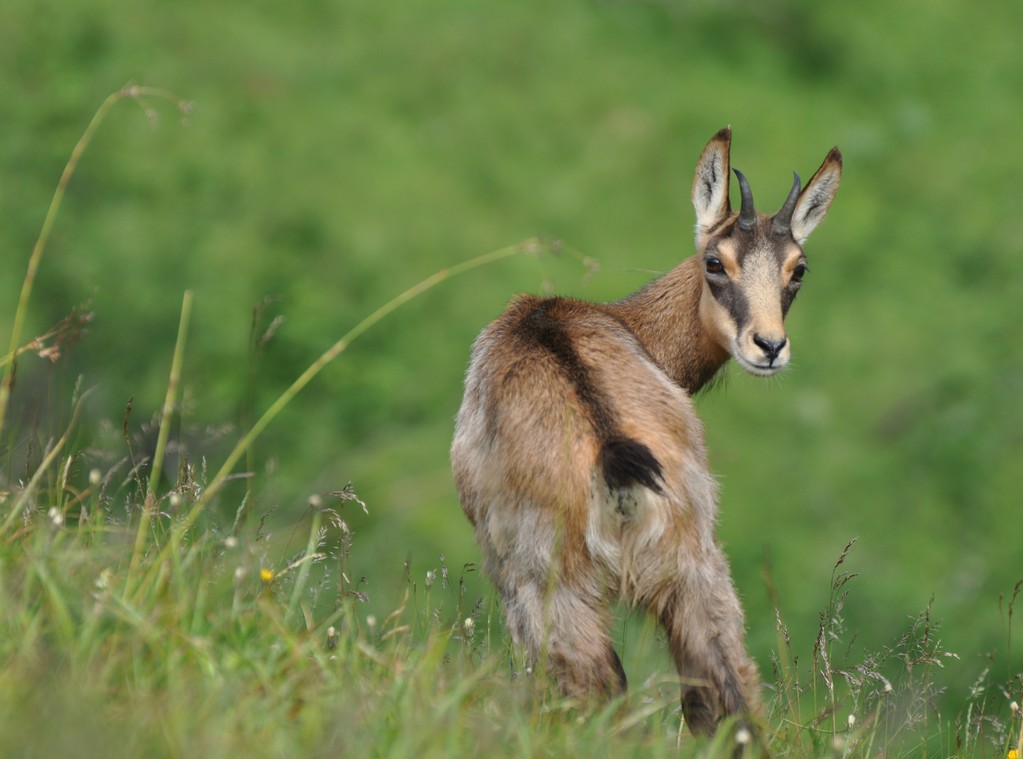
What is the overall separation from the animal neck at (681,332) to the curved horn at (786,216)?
18.2 inches

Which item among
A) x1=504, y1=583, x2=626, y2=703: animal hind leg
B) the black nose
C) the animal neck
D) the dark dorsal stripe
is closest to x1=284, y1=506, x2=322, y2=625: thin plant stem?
x1=504, y1=583, x2=626, y2=703: animal hind leg

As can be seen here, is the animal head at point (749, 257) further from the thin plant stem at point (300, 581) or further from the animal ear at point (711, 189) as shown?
the thin plant stem at point (300, 581)

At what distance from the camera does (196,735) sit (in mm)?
3393

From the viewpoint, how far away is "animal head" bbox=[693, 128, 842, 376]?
6.43 m

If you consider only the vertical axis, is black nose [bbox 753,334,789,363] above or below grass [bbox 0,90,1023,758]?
above

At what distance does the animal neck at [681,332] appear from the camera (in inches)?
275

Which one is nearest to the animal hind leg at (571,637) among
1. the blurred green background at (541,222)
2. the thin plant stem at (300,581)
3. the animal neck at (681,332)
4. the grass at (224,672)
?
the grass at (224,672)

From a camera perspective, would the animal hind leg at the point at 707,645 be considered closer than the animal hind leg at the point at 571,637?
No

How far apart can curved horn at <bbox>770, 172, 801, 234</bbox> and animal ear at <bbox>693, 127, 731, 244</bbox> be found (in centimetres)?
30

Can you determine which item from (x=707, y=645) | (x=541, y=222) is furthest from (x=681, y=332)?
(x=541, y=222)

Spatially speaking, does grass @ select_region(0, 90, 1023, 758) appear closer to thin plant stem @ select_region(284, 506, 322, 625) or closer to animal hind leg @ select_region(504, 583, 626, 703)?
thin plant stem @ select_region(284, 506, 322, 625)

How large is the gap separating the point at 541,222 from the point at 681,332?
9.69 meters

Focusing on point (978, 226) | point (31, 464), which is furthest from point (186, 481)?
point (978, 226)

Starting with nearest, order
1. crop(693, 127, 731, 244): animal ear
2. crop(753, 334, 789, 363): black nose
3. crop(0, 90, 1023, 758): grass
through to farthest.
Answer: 1. crop(0, 90, 1023, 758): grass
2. crop(753, 334, 789, 363): black nose
3. crop(693, 127, 731, 244): animal ear
